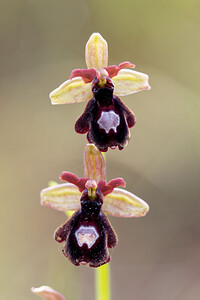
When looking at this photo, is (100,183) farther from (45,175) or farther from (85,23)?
(85,23)

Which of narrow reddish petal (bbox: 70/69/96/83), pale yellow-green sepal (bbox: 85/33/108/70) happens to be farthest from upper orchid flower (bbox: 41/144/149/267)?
pale yellow-green sepal (bbox: 85/33/108/70)

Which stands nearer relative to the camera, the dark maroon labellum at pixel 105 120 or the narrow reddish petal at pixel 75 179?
the dark maroon labellum at pixel 105 120

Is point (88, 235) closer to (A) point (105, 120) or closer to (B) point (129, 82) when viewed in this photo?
(A) point (105, 120)

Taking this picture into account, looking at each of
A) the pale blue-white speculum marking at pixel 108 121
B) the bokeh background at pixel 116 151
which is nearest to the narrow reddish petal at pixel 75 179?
the pale blue-white speculum marking at pixel 108 121

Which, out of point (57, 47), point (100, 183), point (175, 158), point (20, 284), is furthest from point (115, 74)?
point (57, 47)

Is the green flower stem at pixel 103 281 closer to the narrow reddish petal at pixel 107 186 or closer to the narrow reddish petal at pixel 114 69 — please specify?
the narrow reddish petal at pixel 107 186

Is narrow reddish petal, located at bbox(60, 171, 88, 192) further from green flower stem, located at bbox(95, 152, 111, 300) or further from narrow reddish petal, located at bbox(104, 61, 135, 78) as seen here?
narrow reddish petal, located at bbox(104, 61, 135, 78)

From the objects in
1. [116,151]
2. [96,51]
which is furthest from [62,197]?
[116,151]
